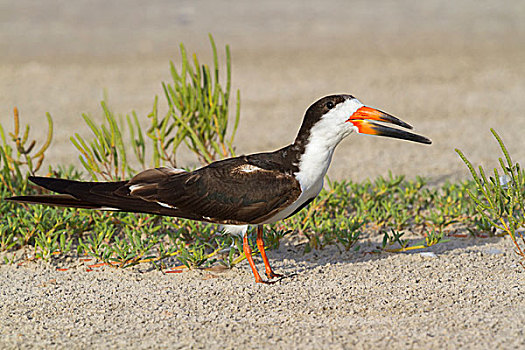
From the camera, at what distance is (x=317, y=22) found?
14.8m

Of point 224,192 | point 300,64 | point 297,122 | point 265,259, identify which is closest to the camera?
point 224,192

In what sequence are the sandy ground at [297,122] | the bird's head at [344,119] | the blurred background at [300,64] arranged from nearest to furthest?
1. the sandy ground at [297,122]
2. the bird's head at [344,119]
3. the blurred background at [300,64]

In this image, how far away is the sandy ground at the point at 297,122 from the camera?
3012 millimetres

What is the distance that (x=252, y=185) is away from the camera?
11.5ft

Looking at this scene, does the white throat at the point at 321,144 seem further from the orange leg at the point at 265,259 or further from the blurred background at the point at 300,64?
the blurred background at the point at 300,64

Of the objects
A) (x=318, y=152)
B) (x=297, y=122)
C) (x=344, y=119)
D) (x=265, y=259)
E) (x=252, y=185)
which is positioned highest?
(x=344, y=119)

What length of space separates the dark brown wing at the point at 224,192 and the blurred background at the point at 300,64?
233cm

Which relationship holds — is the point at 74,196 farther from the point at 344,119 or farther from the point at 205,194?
the point at 344,119

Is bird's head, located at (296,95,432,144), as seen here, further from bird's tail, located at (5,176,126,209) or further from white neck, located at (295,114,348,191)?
bird's tail, located at (5,176,126,209)

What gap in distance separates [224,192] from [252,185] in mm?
150

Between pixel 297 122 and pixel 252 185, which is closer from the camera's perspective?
pixel 252 185

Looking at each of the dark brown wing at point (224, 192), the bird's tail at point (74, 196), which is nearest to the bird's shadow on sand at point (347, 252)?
the dark brown wing at point (224, 192)

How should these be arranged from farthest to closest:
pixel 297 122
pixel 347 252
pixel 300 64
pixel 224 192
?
pixel 300 64
pixel 297 122
pixel 347 252
pixel 224 192

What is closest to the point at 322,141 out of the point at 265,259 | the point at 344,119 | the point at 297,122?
the point at 344,119
